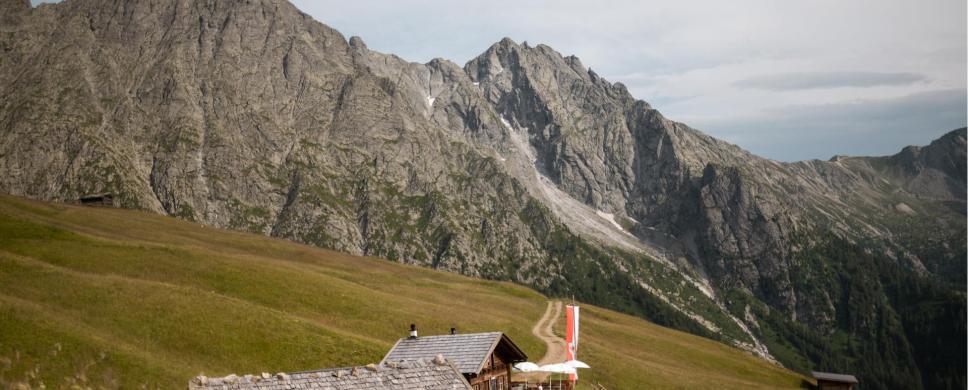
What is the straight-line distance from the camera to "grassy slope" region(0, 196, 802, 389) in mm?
57188

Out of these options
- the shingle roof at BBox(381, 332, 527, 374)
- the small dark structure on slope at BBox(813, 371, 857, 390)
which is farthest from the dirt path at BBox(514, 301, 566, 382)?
the small dark structure on slope at BBox(813, 371, 857, 390)

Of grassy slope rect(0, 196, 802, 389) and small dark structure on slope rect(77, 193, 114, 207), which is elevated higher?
small dark structure on slope rect(77, 193, 114, 207)

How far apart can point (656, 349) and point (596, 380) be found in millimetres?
42667

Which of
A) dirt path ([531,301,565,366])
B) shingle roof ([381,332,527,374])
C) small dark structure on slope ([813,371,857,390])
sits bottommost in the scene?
small dark structure on slope ([813,371,857,390])

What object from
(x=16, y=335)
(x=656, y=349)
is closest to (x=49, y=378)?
(x=16, y=335)

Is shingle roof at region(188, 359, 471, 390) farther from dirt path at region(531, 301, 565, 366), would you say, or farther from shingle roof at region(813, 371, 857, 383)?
shingle roof at region(813, 371, 857, 383)

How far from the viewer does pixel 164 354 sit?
60688 millimetres

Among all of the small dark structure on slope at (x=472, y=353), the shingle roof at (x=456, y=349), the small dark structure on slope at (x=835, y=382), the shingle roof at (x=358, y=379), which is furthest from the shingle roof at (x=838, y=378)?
the shingle roof at (x=358, y=379)

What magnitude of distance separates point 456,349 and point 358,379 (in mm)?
16462

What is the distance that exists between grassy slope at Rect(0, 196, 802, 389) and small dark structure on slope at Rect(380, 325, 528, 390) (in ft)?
59.0

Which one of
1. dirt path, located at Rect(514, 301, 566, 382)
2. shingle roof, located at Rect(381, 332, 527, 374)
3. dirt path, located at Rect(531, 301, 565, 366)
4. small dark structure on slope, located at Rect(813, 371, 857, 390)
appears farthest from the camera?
small dark structure on slope, located at Rect(813, 371, 857, 390)

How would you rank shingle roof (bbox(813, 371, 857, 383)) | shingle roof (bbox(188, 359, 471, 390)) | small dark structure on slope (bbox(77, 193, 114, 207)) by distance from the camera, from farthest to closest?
small dark structure on slope (bbox(77, 193, 114, 207)), shingle roof (bbox(813, 371, 857, 383)), shingle roof (bbox(188, 359, 471, 390))

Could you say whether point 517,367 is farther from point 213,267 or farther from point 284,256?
point 284,256

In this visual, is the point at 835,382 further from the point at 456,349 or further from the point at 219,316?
the point at 219,316
